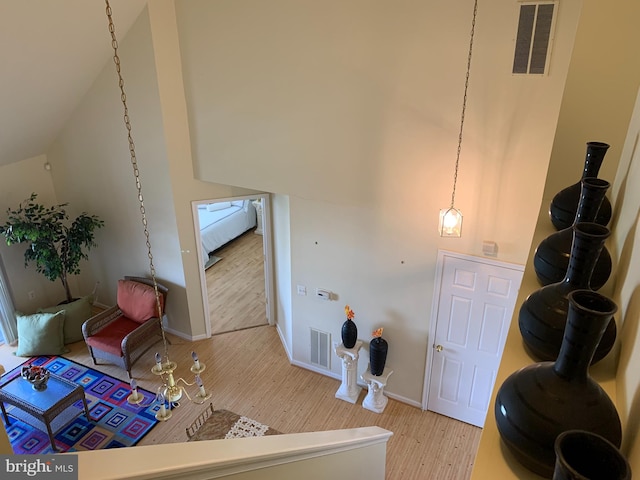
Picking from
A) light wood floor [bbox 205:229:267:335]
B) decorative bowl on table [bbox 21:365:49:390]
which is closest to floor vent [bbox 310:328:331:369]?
light wood floor [bbox 205:229:267:335]

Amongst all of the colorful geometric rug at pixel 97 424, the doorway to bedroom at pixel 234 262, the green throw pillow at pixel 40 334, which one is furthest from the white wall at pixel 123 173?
the colorful geometric rug at pixel 97 424

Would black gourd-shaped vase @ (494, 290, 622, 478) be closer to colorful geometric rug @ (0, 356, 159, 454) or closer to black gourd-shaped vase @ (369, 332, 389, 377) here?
black gourd-shaped vase @ (369, 332, 389, 377)

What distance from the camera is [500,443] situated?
96 centimetres

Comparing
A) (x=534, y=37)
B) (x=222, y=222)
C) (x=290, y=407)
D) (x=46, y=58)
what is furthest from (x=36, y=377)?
(x=534, y=37)

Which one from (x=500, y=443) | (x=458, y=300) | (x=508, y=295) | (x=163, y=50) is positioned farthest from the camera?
(x=163, y=50)

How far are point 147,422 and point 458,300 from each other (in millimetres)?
3839

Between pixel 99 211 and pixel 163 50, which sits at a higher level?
pixel 163 50

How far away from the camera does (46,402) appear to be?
517cm

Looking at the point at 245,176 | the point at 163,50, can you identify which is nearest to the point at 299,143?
the point at 245,176

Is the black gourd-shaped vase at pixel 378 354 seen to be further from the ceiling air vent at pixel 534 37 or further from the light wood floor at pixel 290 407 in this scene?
the ceiling air vent at pixel 534 37

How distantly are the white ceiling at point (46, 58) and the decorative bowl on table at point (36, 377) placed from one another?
2.80 meters

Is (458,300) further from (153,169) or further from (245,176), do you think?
(153,169)

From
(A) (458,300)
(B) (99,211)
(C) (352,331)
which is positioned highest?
(B) (99,211)

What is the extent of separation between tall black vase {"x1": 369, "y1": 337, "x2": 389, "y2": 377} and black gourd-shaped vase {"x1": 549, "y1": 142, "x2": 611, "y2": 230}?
376cm
